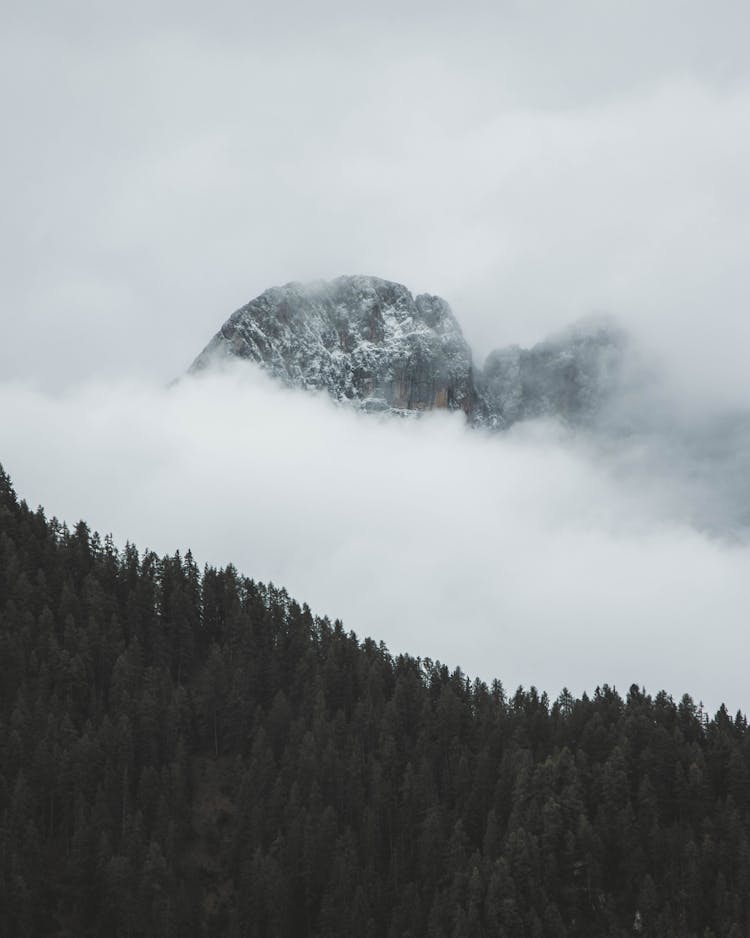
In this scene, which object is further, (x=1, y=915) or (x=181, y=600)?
(x=181, y=600)

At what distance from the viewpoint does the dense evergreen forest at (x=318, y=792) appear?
11744 cm

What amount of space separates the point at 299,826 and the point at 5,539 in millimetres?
68086

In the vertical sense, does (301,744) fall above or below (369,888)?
above

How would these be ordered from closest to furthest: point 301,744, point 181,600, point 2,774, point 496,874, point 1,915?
point 1,915
point 496,874
point 2,774
point 301,744
point 181,600

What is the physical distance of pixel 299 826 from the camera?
411ft

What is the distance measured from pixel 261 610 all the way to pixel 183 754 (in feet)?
124

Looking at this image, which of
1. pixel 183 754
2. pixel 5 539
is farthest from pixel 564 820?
pixel 5 539

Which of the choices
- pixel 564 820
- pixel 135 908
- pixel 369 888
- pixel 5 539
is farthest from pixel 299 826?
pixel 5 539

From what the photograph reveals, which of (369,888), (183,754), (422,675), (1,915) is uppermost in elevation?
(422,675)

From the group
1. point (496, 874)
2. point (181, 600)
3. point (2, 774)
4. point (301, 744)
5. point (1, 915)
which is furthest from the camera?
point (181, 600)

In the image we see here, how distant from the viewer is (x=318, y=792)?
13025cm

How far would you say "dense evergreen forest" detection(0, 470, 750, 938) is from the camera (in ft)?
385

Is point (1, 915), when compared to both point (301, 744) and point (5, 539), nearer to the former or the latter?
point (301, 744)

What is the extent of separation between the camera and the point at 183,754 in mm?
134500
